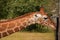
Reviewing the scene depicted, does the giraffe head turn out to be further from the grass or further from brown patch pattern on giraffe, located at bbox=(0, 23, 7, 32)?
brown patch pattern on giraffe, located at bbox=(0, 23, 7, 32)

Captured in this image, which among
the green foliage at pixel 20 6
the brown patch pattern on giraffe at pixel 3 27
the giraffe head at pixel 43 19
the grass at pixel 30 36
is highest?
the green foliage at pixel 20 6

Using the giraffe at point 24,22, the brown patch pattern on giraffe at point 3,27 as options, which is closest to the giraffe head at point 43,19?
the giraffe at point 24,22

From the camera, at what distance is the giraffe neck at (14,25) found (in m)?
1.19

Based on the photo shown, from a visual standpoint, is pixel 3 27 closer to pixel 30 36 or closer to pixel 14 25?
pixel 14 25

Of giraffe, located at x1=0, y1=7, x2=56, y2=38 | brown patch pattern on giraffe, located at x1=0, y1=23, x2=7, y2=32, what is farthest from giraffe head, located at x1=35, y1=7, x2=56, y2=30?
brown patch pattern on giraffe, located at x1=0, y1=23, x2=7, y2=32

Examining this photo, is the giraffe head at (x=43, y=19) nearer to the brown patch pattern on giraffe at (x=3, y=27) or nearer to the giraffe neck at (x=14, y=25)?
the giraffe neck at (x=14, y=25)

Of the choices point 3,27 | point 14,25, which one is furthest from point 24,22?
point 3,27

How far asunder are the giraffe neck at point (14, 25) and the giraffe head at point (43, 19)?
70 millimetres

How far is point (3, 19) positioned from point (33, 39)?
372 millimetres

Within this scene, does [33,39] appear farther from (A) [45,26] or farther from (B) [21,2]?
(B) [21,2]

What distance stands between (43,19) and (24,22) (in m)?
0.20

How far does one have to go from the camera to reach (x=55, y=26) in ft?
3.88

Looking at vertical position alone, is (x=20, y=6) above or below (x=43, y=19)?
above

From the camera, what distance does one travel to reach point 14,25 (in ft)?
3.95
